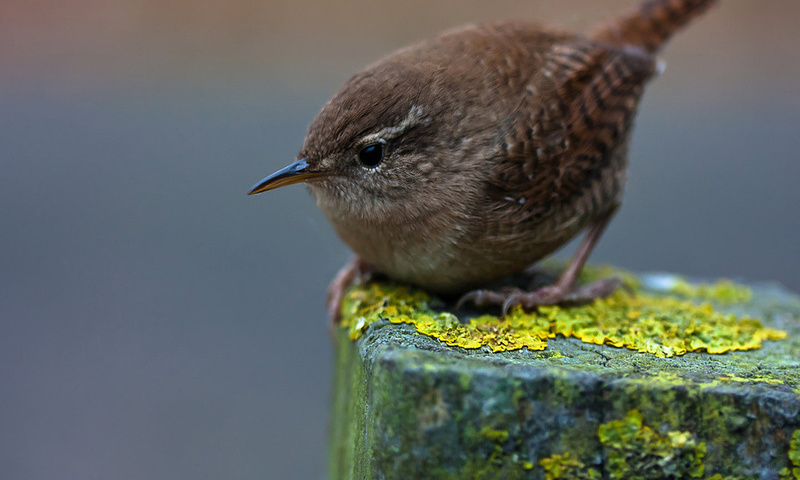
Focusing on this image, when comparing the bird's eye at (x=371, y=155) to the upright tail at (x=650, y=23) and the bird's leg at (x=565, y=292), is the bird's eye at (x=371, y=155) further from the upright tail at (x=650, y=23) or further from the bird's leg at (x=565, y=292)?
the upright tail at (x=650, y=23)

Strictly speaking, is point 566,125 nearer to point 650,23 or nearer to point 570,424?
point 650,23

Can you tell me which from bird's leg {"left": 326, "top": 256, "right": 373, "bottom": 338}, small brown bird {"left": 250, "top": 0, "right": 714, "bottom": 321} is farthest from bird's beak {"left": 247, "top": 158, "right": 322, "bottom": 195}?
bird's leg {"left": 326, "top": 256, "right": 373, "bottom": 338}

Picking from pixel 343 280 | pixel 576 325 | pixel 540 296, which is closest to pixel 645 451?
pixel 576 325

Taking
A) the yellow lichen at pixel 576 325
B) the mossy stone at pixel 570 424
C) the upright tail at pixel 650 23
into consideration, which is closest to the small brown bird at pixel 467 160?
the yellow lichen at pixel 576 325

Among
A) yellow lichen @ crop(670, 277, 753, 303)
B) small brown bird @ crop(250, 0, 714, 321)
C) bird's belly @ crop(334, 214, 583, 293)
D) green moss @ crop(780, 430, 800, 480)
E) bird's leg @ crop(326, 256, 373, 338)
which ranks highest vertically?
small brown bird @ crop(250, 0, 714, 321)

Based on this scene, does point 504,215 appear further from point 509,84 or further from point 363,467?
point 363,467

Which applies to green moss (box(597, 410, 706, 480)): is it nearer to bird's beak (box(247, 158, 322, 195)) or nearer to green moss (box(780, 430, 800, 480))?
green moss (box(780, 430, 800, 480))

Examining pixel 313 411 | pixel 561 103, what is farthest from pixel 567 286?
pixel 313 411
